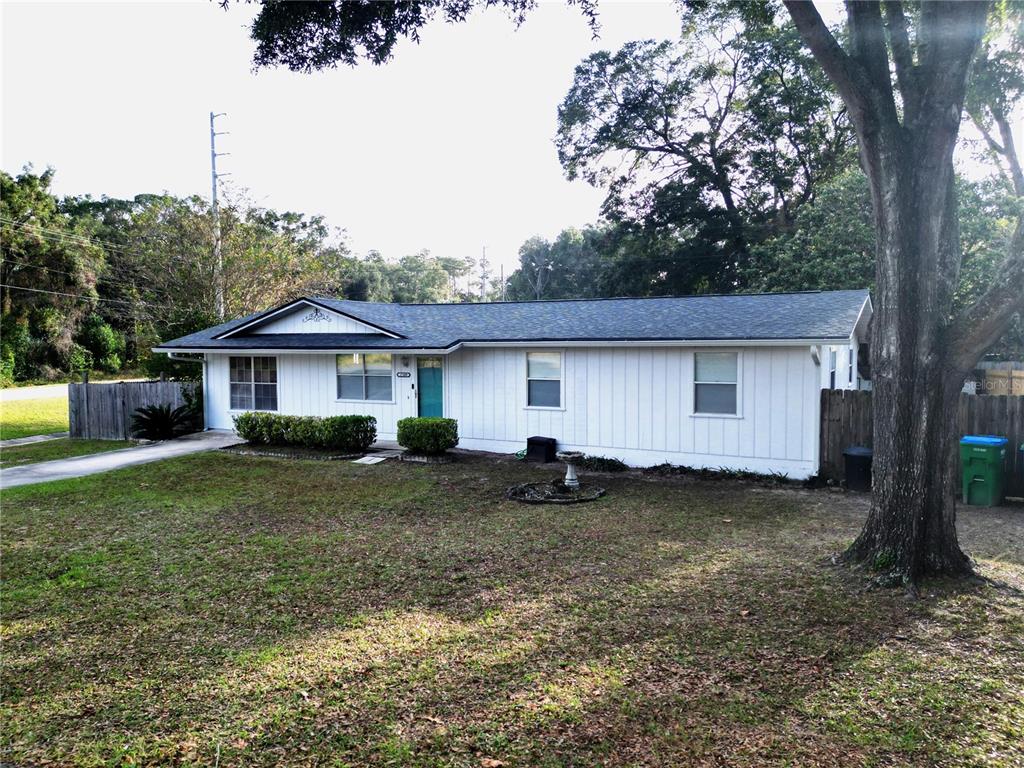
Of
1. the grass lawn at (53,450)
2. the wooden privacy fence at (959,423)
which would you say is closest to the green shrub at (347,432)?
the grass lawn at (53,450)

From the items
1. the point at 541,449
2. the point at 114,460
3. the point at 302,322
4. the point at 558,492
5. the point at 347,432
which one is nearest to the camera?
the point at 558,492

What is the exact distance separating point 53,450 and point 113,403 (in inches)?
81.2

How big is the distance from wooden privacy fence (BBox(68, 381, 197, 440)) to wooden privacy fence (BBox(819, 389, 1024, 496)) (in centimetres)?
1586

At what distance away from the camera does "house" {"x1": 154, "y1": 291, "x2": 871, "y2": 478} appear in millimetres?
11992

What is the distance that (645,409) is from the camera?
1316 centimetres

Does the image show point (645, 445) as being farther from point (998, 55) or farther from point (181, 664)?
point (998, 55)

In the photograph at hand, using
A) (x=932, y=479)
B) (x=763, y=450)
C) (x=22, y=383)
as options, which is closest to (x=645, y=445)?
(x=763, y=450)

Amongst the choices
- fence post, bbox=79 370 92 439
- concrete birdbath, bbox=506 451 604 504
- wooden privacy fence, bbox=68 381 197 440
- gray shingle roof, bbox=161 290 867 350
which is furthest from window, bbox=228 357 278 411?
concrete birdbath, bbox=506 451 604 504

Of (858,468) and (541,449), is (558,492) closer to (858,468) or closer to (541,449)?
(541,449)

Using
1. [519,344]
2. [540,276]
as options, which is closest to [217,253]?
[519,344]

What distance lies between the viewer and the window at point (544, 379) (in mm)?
14234

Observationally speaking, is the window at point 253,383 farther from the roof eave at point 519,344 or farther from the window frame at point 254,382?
the roof eave at point 519,344

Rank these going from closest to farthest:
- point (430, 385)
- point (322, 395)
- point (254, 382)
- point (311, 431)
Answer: point (311, 431), point (430, 385), point (322, 395), point (254, 382)

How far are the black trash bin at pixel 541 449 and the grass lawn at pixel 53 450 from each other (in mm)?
9950
